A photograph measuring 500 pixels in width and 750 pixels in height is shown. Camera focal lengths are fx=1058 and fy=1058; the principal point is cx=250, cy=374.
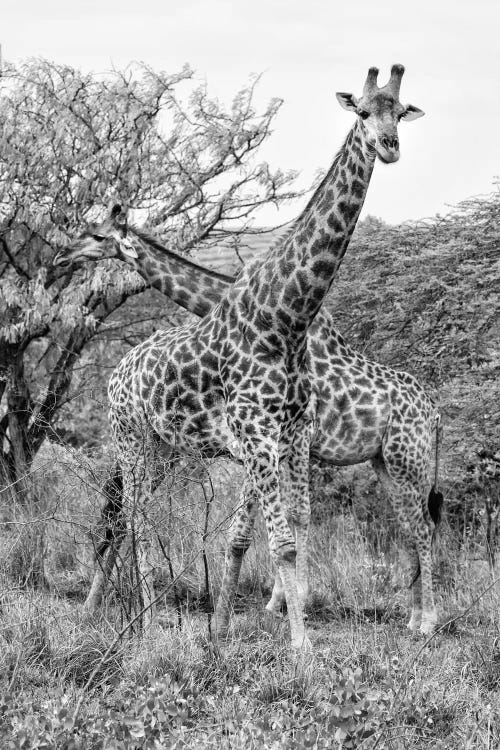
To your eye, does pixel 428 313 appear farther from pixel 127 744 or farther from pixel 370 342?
pixel 127 744

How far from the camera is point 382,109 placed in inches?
235

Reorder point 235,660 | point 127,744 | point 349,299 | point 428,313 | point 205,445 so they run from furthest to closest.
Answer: point 349,299
point 428,313
point 205,445
point 235,660
point 127,744

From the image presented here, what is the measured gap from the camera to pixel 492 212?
419 inches

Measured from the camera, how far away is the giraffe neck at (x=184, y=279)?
26.3 ft

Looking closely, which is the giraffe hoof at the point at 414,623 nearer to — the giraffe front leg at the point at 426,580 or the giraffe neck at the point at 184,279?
the giraffe front leg at the point at 426,580

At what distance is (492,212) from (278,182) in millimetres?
2893

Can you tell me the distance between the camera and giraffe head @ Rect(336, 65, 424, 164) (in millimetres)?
5844

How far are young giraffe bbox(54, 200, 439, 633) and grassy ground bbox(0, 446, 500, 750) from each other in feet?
2.27

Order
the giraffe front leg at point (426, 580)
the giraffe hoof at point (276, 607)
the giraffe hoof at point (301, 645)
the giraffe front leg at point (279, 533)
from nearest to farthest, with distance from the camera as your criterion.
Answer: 1. the giraffe hoof at point (301, 645)
2. the giraffe front leg at point (279, 533)
3. the giraffe front leg at point (426, 580)
4. the giraffe hoof at point (276, 607)

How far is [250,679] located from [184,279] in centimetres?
342

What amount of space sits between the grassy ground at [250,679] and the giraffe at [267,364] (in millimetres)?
398

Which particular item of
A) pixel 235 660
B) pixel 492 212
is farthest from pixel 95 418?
pixel 235 660

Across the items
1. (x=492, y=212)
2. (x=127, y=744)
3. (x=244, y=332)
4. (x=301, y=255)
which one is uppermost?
(x=492, y=212)

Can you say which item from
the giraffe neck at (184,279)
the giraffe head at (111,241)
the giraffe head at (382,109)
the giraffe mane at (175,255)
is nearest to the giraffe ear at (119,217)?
the giraffe head at (111,241)
